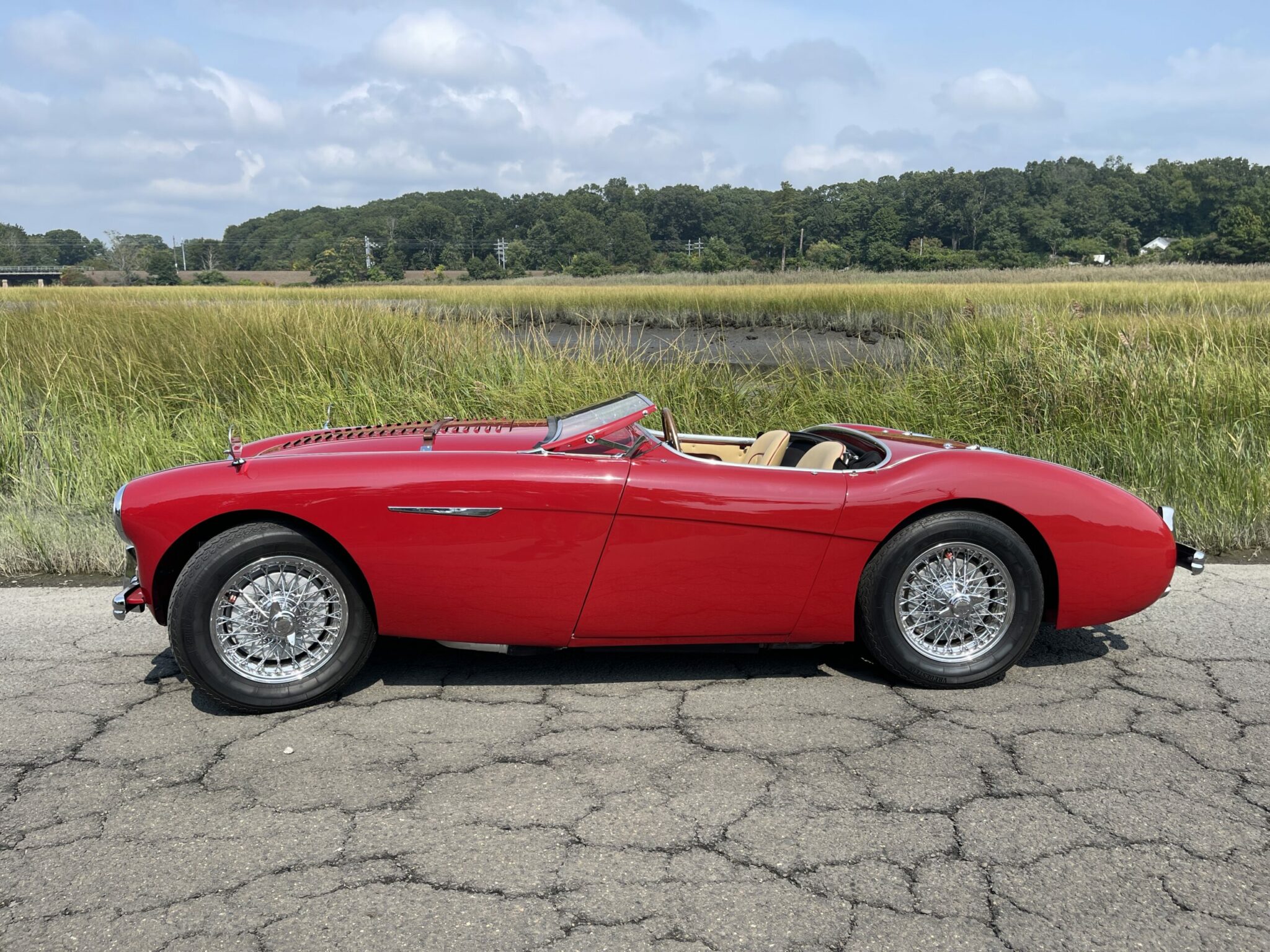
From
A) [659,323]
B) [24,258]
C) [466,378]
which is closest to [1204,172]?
[659,323]

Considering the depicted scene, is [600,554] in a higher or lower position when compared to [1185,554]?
higher

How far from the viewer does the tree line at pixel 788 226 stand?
101m

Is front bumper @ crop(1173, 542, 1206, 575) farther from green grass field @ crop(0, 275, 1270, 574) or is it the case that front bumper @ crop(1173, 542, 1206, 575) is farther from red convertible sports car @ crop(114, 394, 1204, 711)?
green grass field @ crop(0, 275, 1270, 574)

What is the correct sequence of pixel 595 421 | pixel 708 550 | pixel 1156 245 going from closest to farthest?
pixel 708 550, pixel 595 421, pixel 1156 245

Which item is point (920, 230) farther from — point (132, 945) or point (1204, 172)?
point (132, 945)

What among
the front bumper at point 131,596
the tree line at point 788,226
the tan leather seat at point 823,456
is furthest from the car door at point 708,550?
the tree line at point 788,226

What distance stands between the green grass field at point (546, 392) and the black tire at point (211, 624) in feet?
9.43

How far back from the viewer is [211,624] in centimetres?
353

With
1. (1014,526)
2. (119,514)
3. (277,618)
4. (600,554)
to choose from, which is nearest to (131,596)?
(119,514)

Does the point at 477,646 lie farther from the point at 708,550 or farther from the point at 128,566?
the point at 128,566

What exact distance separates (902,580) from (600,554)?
1.19m

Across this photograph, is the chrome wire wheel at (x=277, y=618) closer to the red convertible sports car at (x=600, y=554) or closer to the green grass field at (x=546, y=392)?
the red convertible sports car at (x=600, y=554)

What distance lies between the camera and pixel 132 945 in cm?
228

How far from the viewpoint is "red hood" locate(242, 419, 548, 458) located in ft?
12.8
